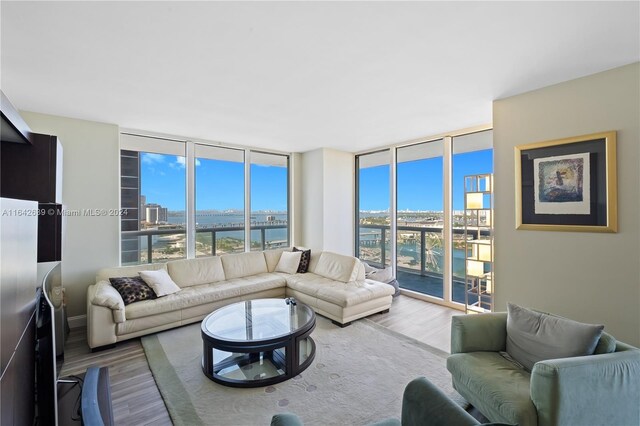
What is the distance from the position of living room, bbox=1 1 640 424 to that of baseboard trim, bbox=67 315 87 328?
1 cm

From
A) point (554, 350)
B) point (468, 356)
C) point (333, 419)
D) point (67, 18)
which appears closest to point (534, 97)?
point (554, 350)

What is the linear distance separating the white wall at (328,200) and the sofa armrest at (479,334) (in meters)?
3.33

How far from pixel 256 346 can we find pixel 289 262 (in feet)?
7.82

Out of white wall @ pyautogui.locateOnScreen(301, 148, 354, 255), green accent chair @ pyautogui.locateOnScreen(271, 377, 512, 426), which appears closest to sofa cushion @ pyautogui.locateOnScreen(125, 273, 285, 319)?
white wall @ pyautogui.locateOnScreen(301, 148, 354, 255)

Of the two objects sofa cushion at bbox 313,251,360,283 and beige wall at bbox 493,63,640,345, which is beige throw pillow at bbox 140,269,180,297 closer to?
sofa cushion at bbox 313,251,360,283

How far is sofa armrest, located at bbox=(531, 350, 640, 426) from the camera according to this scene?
1412mm

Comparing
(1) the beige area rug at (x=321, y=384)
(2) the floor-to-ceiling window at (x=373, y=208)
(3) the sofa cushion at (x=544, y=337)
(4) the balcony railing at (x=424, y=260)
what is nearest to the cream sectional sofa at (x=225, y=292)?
(1) the beige area rug at (x=321, y=384)

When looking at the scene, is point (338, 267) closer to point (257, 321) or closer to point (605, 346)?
point (257, 321)

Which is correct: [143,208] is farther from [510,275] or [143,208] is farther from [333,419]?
[510,275]

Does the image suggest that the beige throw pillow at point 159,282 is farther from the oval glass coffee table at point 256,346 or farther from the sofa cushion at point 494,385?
the sofa cushion at point 494,385

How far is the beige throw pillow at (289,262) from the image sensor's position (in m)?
4.70

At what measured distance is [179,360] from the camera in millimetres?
2734

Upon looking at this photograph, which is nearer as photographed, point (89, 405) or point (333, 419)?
point (89, 405)

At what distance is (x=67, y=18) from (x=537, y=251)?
3.97 metres
